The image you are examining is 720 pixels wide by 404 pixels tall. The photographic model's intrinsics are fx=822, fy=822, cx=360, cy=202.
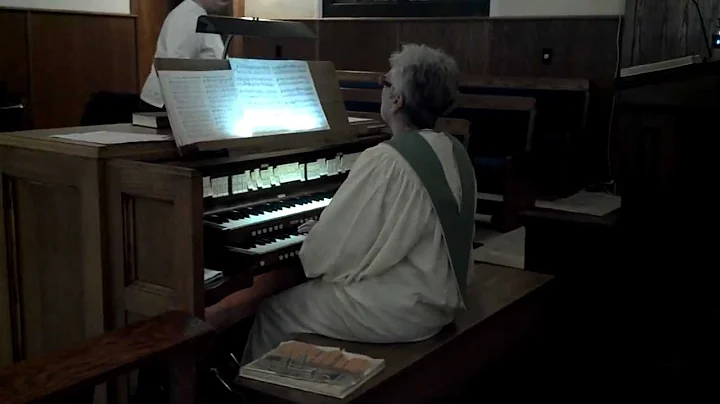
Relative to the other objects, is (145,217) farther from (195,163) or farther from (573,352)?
(573,352)

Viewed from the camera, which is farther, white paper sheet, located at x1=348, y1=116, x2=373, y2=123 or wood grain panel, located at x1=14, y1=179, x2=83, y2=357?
white paper sheet, located at x1=348, y1=116, x2=373, y2=123

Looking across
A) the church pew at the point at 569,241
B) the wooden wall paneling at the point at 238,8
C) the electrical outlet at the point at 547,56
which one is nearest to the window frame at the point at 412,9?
the electrical outlet at the point at 547,56

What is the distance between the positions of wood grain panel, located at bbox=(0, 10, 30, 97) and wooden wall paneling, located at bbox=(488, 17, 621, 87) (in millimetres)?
3651

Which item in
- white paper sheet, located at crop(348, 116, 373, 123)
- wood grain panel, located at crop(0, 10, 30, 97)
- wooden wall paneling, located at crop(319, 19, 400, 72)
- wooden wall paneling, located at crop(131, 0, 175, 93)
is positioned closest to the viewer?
white paper sheet, located at crop(348, 116, 373, 123)

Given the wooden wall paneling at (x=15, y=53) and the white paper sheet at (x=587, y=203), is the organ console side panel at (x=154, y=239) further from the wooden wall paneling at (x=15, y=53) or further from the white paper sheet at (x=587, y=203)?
the wooden wall paneling at (x=15, y=53)

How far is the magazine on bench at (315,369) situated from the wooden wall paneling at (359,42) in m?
5.47

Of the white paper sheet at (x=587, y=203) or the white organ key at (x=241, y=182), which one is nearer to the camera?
the white organ key at (x=241, y=182)

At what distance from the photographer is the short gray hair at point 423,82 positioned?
93.0 inches

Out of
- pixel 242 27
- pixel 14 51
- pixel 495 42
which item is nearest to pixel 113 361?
pixel 242 27

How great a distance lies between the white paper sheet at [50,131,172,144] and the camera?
7.79 feet

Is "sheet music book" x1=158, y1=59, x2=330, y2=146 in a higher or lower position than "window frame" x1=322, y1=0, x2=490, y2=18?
lower

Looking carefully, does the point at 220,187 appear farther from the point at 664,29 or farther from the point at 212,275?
the point at 664,29

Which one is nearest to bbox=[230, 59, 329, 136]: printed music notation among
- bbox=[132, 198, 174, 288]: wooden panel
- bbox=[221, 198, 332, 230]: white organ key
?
bbox=[221, 198, 332, 230]: white organ key

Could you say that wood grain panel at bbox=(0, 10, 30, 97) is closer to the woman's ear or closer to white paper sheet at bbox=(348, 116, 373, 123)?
white paper sheet at bbox=(348, 116, 373, 123)
